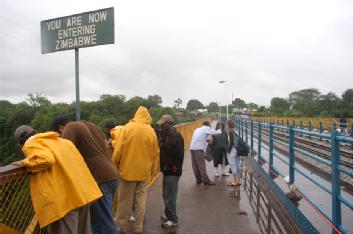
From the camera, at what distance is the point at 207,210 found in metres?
6.22

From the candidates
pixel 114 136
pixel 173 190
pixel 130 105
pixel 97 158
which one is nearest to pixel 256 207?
pixel 173 190

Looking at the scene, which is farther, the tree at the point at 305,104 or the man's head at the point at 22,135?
the tree at the point at 305,104

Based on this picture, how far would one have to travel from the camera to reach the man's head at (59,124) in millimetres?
3686

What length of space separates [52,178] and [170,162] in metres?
2.56

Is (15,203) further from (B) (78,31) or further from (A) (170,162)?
(B) (78,31)

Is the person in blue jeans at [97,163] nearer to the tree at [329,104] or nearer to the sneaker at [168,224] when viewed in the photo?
the sneaker at [168,224]

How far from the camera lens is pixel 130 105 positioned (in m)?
83.8

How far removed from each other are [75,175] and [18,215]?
76 cm

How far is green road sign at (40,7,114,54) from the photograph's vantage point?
16.6 feet

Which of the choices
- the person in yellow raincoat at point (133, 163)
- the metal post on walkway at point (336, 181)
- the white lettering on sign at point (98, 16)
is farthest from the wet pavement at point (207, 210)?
the white lettering on sign at point (98, 16)

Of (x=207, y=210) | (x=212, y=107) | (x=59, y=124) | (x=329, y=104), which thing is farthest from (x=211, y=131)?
(x=212, y=107)

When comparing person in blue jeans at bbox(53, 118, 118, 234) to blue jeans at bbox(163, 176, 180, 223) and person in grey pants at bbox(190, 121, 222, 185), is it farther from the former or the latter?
person in grey pants at bbox(190, 121, 222, 185)

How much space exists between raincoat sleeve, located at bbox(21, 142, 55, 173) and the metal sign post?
2.33 m

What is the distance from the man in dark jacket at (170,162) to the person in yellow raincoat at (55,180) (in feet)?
6.93
